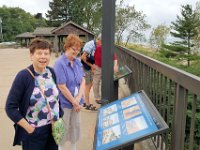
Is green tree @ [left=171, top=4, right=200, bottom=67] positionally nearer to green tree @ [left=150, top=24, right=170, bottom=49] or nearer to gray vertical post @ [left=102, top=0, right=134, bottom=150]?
green tree @ [left=150, top=24, right=170, bottom=49]

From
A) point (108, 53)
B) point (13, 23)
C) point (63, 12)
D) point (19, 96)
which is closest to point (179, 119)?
point (19, 96)

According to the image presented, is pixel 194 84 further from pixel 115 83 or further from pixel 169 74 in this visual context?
pixel 115 83

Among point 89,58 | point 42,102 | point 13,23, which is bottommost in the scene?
→ point 42,102

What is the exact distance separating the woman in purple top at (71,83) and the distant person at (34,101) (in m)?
0.72

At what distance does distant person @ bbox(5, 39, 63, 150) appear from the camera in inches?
112

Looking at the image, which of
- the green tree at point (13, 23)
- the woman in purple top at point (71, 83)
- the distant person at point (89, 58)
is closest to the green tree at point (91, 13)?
the distant person at point (89, 58)

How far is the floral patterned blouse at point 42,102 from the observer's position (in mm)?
2932

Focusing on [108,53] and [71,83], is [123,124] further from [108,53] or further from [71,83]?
[108,53]

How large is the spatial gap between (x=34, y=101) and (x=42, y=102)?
0.07m

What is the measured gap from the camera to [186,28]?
4688 centimetres

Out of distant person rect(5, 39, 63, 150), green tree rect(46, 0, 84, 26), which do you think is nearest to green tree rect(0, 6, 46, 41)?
green tree rect(46, 0, 84, 26)

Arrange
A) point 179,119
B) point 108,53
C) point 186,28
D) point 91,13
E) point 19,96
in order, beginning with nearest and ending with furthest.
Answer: point 179,119 < point 19,96 < point 108,53 < point 186,28 < point 91,13

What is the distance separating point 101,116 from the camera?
331cm

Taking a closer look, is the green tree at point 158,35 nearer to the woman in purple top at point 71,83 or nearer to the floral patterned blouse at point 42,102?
the woman in purple top at point 71,83
